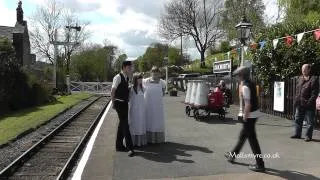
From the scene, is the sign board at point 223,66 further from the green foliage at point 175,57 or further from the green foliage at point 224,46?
the green foliage at point 175,57

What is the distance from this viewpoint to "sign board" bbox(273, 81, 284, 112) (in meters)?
17.6

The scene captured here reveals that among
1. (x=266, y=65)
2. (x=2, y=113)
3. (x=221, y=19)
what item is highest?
(x=221, y=19)

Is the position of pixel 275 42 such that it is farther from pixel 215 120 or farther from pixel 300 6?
pixel 300 6

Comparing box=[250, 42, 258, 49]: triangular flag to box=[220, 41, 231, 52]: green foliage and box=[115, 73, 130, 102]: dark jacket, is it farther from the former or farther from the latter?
box=[220, 41, 231, 52]: green foliage

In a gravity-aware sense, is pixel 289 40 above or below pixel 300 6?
below

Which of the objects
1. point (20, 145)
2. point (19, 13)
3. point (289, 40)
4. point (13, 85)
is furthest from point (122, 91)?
point (19, 13)

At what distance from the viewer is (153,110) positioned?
12023 millimetres

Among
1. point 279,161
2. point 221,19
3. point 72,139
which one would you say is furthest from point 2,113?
point 221,19

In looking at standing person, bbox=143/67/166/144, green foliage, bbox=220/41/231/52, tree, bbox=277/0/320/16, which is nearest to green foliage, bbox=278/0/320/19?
tree, bbox=277/0/320/16

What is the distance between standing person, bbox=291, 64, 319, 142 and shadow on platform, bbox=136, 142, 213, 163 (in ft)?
8.13

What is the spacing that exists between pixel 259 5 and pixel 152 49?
36889 mm

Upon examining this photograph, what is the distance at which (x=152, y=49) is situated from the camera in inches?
3959

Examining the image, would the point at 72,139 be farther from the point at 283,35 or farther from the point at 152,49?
the point at 152,49

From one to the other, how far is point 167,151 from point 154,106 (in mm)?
1218
